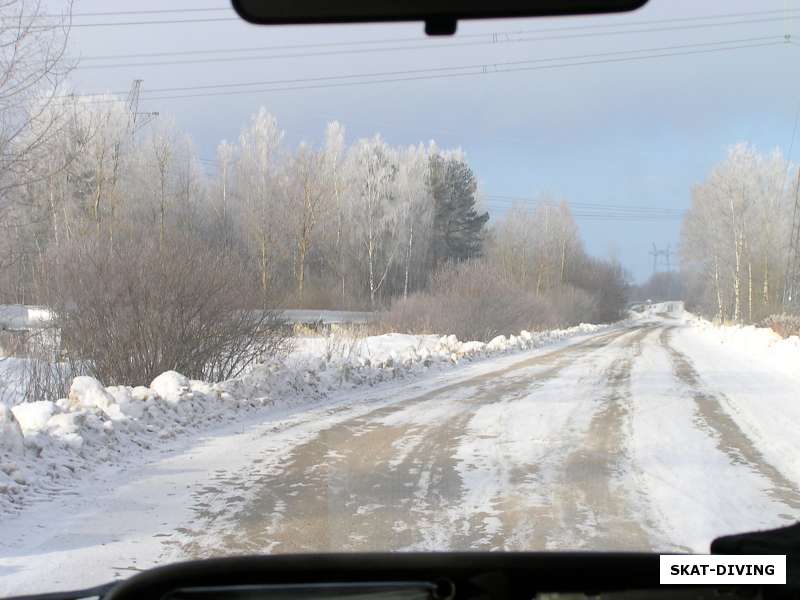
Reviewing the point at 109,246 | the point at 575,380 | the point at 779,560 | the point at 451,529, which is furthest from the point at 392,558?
the point at 575,380

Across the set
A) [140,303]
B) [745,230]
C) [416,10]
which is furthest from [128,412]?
[745,230]

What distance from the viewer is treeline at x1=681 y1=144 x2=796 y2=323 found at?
4628 centimetres

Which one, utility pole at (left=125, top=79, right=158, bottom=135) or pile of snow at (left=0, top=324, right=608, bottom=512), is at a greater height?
utility pole at (left=125, top=79, right=158, bottom=135)

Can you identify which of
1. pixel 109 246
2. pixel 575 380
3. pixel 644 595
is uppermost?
pixel 109 246

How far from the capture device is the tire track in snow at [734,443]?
7273mm

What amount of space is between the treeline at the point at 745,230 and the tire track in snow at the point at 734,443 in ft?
110

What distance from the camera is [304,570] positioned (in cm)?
220

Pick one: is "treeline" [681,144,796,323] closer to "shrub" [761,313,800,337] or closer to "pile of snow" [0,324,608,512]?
"shrub" [761,313,800,337]

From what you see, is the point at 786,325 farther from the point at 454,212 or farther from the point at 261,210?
the point at 261,210

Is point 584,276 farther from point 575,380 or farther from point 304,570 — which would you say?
point 304,570

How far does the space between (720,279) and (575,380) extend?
4809cm

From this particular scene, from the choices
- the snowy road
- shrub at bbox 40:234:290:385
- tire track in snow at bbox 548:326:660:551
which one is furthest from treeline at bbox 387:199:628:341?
tire track in snow at bbox 548:326:660:551

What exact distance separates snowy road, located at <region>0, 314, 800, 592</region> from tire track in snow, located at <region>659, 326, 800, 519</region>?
0.12 ft

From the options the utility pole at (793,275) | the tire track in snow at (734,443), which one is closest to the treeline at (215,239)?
the tire track in snow at (734,443)
